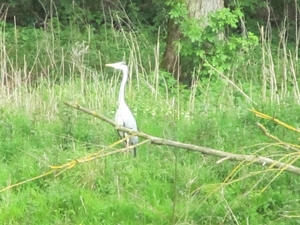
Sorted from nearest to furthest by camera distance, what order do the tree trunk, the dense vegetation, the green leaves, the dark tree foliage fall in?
the dense vegetation, the green leaves, the tree trunk, the dark tree foliage

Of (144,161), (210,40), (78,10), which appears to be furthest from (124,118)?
(78,10)

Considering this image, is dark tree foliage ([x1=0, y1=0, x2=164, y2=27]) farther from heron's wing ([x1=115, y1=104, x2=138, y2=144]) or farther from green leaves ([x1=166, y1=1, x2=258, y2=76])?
heron's wing ([x1=115, y1=104, x2=138, y2=144])

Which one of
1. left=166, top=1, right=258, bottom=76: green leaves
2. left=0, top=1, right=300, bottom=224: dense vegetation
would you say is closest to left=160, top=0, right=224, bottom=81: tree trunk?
left=166, top=1, right=258, bottom=76: green leaves

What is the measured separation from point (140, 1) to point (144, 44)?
12.1 feet

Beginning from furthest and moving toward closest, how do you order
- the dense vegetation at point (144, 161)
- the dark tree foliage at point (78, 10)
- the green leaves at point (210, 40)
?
the dark tree foliage at point (78, 10)
the green leaves at point (210, 40)
the dense vegetation at point (144, 161)

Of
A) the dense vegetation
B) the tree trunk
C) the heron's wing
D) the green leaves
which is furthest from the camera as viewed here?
the tree trunk

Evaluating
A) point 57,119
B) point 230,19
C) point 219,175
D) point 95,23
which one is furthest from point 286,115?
point 95,23

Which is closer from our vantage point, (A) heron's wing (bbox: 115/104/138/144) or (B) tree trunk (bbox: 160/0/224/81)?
(A) heron's wing (bbox: 115/104/138/144)

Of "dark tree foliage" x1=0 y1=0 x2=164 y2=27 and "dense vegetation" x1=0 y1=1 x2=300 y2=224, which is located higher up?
"dark tree foliage" x1=0 y1=0 x2=164 y2=27

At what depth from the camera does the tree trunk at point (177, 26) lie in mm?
11453

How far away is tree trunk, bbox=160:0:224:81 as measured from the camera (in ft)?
37.6

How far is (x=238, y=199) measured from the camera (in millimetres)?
5703

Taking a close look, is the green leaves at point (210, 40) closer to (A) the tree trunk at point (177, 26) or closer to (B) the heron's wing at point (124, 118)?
(A) the tree trunk at point (177, 26)

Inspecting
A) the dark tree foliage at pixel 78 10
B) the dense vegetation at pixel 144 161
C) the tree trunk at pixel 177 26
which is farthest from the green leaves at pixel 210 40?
the dark tree foliage at pixel 78 10
